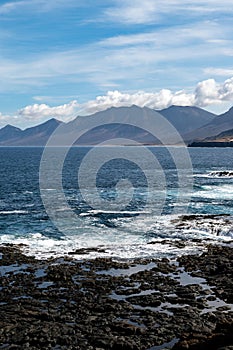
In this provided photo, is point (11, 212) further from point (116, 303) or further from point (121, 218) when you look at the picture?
point (116, 303)

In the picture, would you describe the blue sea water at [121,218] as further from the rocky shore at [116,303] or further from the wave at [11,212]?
the rocky shore at [116,303]

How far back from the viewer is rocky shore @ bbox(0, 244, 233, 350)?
24.2m

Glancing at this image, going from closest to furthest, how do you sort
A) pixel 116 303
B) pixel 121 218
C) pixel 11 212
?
pixel 116 303, pixel 121 218, pixel 11 212

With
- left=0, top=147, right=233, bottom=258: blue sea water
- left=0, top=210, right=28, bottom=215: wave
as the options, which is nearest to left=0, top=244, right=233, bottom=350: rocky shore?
left=0, top=147, right=233, bottom=258: blue sea water

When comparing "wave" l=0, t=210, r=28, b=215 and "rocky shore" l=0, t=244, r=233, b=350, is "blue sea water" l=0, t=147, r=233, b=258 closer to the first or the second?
"wave" l=0, t=210, r=28, b=215

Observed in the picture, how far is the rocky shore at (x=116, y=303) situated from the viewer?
2423 cm

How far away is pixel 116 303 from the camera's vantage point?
1160 inches

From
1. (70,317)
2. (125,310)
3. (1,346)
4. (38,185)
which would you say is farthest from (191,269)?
(38,185)

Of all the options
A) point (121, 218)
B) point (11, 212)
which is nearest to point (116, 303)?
point (121, 218)

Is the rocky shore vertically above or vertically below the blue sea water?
below

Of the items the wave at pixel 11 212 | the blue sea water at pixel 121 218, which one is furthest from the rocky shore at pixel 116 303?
the wave at pixel 11 212

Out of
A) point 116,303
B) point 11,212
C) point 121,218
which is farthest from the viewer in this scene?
point 11,212

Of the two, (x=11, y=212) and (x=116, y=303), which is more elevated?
(x=11, y=212)

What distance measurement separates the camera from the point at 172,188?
9306cm
